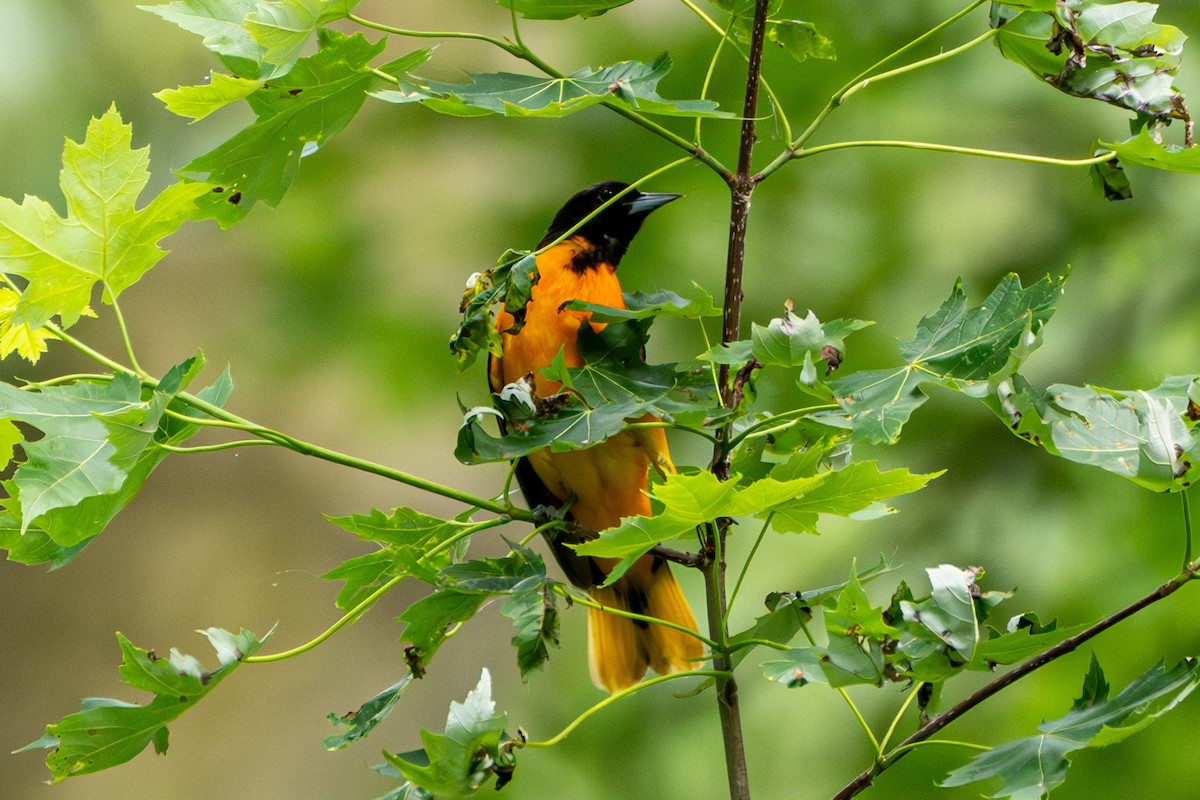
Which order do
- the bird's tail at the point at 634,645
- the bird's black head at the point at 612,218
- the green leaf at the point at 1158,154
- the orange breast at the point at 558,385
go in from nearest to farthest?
the green leaf at the point at 1158,154 < the orange breast at the point at 558,385 < the bird's black head at the point at 612,218 < the bird's tail at the point at 634,645

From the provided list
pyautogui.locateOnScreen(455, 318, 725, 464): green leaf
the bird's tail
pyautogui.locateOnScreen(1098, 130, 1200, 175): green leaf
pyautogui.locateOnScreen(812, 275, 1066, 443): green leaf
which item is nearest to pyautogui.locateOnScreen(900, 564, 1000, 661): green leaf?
pyautogui.locateOnScreen(812, 275, 1066, 443): green leaf

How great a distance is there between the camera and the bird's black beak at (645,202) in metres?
2.24

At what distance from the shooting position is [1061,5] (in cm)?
111

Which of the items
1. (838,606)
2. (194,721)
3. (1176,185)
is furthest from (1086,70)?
(194,721)

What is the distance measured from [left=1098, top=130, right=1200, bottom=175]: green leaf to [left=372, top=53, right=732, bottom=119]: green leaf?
39cm

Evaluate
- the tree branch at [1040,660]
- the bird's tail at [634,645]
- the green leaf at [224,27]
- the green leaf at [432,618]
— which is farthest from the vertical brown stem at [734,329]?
the bird's tail at [634,645]

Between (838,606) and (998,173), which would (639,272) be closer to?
(998,173)

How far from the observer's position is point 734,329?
1188 millimetres

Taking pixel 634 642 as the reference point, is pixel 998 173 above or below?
above

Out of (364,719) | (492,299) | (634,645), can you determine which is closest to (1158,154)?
(492,299)

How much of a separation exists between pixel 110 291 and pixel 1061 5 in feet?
3.03

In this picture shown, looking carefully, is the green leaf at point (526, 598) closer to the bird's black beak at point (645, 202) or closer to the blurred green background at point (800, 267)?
the bird's black beak at point (645, 202)

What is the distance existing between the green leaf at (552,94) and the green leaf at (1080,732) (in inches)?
22.9

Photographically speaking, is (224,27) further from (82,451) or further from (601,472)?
(601,472)
